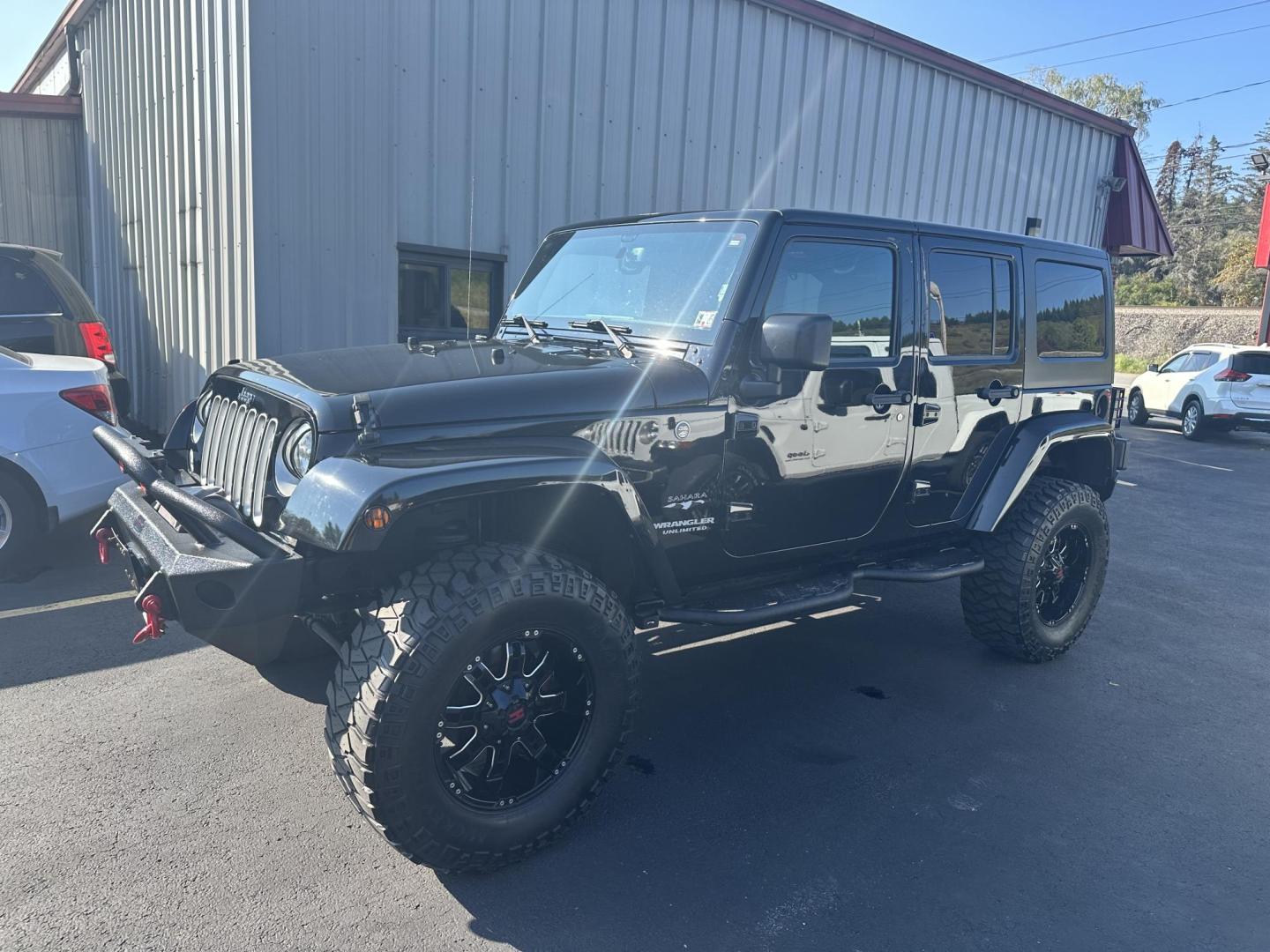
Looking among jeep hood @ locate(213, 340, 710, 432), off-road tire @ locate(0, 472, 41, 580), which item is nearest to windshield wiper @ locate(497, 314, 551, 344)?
jeep hood @ locate(213, 340, 710, 432)

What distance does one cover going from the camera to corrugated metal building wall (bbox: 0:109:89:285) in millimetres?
10578

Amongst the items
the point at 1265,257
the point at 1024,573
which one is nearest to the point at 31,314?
the point at 1024,573

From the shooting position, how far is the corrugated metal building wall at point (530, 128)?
6457 millimetres

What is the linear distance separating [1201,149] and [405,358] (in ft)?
264

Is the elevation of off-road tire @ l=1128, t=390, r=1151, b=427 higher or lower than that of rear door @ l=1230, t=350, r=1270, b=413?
lower

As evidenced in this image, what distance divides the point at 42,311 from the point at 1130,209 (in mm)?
13924

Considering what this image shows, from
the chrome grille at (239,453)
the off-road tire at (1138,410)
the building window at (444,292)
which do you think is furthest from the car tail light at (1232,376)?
the chrome grille at (239,453)

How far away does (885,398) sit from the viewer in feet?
12.4

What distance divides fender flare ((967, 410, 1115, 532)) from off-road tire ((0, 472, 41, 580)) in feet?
16.4

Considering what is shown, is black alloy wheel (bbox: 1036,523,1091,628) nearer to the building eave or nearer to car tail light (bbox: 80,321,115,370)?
car tail light (bbox: 80,321,115,370)

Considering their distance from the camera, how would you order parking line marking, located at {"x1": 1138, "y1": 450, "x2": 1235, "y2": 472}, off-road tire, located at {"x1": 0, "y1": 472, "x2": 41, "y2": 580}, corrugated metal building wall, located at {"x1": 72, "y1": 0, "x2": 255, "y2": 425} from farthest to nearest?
parking line marking, located at {"x1": 1138, "y1": 450, "x2": 1235, "y2": 472}, corrugated metal building wall, located at {"x1": 72, "y1": 0, "x2": 255, "y2": 425}, off-road tire, located at {"x1": 0, "y1": 472, "x2": 41, "y2": 580}

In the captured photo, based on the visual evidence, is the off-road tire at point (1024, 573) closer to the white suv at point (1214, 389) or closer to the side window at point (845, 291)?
the side window at point (845, 291)

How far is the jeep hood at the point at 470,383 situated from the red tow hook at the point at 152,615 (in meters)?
0.71

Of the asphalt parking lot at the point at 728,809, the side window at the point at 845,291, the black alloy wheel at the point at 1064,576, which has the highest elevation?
the side window at the point at 845,291
